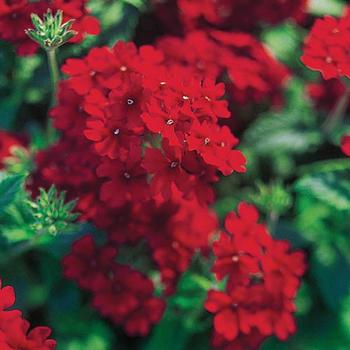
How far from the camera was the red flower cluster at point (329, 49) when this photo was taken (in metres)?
1.61

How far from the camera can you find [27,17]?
1.67 metres

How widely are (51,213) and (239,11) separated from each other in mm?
1027

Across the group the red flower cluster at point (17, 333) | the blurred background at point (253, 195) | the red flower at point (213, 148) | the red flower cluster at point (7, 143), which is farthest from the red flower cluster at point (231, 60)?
the red flower cluster at point (17, 333)

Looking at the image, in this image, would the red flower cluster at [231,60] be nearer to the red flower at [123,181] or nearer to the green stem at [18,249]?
the red flower at [123,181]

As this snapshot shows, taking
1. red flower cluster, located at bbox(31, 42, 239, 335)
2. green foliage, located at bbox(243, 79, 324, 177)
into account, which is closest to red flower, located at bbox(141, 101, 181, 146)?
red flower cluster, located at bbox(31, 42, 239, 335)

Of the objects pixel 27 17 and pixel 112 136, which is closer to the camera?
pixel 112 136

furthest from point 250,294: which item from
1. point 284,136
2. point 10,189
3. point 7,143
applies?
point 7,143

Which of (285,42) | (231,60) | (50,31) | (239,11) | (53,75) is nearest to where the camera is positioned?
(50,31)

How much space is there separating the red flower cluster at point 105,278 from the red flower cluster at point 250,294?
198mm

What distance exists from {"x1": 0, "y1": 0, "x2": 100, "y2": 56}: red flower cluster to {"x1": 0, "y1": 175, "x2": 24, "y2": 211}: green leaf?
0.33 m

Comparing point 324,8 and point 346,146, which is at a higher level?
point 346,146

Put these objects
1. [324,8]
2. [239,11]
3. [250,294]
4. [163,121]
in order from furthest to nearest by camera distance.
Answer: [324,8] < [239,11] < [250,294] < [163,121]

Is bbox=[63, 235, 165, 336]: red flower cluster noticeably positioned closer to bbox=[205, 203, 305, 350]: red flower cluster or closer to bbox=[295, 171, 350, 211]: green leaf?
bbox=[205, 203, 305, 350]: red flower cluster

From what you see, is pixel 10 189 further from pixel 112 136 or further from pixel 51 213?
pixel 112 136
